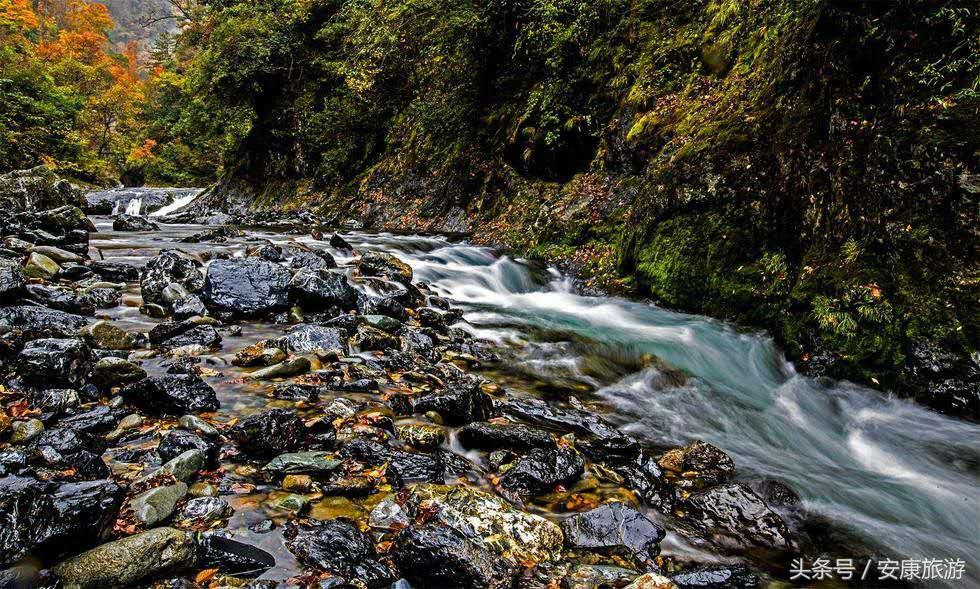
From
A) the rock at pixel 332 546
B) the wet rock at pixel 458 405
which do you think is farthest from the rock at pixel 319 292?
the rock at pixel 332 546

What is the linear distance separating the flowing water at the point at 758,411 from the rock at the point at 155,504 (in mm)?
2896

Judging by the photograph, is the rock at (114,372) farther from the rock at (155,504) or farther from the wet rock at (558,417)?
the wet rock at (558,417)

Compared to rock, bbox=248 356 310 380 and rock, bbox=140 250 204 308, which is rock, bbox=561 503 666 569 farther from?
rock, bbox=140 250 204 308

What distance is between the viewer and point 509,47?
14.1 metres

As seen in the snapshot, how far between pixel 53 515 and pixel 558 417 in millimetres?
3429

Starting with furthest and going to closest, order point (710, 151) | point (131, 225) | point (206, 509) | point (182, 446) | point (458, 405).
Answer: point (131, 225) → point (710, 151) → point (458, 405) → point (182, 446) → point (206, 509)

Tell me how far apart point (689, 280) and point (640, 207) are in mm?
1930

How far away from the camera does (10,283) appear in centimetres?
496

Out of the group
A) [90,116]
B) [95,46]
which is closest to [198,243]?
[90,116]

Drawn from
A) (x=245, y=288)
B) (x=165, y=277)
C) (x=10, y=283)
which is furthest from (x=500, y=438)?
(x=165, y=277)

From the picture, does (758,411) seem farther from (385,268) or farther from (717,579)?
(385,268)

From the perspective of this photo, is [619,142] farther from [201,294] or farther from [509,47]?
[201,294]

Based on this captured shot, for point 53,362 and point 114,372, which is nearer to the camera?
point 53,362

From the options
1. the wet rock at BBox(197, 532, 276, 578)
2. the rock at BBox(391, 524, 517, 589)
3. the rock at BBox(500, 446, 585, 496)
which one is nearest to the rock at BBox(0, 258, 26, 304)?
the wet rock at BBox(197, 532, 276, 578)
